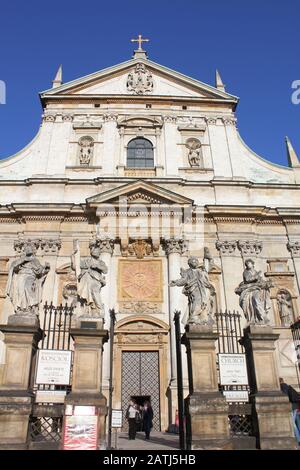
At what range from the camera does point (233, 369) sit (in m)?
8.71

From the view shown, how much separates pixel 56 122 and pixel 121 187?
6325 mm

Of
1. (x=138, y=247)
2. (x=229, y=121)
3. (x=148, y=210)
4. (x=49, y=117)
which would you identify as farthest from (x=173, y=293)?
(x=49, y=117)

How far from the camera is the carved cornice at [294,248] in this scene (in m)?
17.9

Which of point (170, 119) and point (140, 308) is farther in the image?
point (170, 119)

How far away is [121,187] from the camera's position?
17500 mm

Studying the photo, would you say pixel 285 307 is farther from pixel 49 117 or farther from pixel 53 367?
pixel 49 117

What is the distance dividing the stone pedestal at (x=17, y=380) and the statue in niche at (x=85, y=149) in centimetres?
1268

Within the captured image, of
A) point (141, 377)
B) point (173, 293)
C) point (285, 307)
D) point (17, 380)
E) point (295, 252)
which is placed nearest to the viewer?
point (17, 380)

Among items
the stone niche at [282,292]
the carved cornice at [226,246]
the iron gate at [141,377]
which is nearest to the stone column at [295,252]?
the stone niche at [282,292]

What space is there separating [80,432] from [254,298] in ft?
15.4

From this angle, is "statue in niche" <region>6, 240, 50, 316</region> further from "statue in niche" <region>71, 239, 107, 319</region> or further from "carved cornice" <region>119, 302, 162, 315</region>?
"carved cornice" <region>119, 302, 162, 315</region>

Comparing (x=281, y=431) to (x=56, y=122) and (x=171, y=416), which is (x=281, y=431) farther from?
(x=56, y=122)

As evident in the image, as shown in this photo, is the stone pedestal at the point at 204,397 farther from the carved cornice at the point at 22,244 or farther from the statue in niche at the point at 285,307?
the carved cornice at the point at 22,244

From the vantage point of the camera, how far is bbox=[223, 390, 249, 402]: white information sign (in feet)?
28.1
